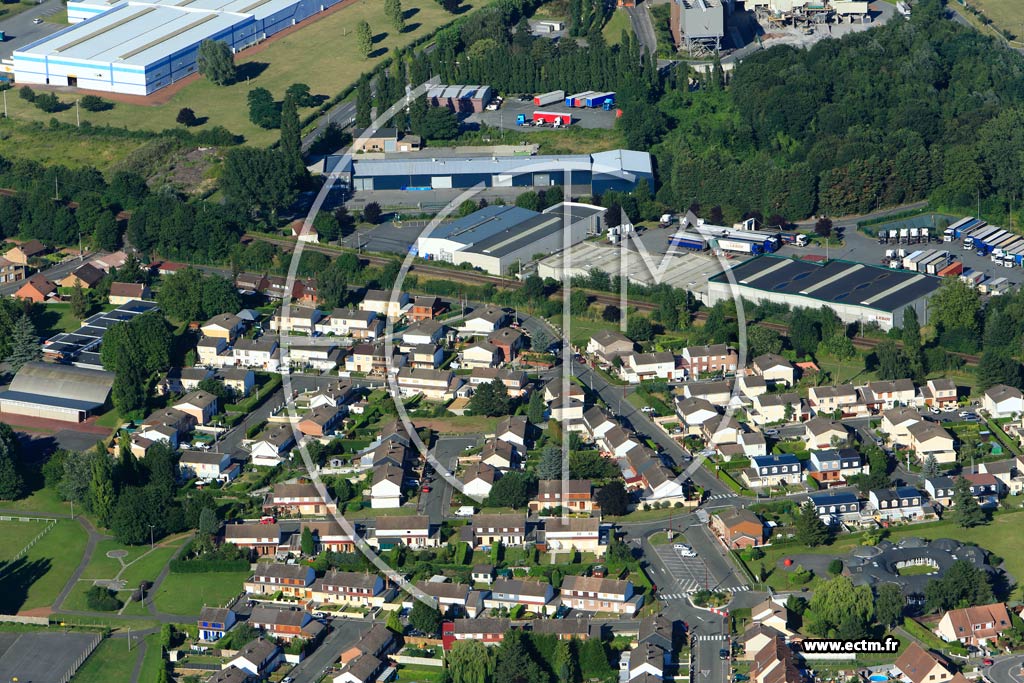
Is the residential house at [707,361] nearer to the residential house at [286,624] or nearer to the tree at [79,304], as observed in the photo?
the residential house at [286,624]

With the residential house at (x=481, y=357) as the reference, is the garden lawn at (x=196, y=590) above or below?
below

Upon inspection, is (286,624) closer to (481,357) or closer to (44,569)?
(44,569)

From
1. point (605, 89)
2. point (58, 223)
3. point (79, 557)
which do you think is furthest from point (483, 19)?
point (79, 557)

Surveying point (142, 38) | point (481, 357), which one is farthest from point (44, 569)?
point (142, 38)

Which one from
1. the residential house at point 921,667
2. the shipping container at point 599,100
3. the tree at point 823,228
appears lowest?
Answer: the residential house at point 921,667

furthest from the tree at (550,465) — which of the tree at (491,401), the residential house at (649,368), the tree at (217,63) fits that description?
the tree at (217,63)
